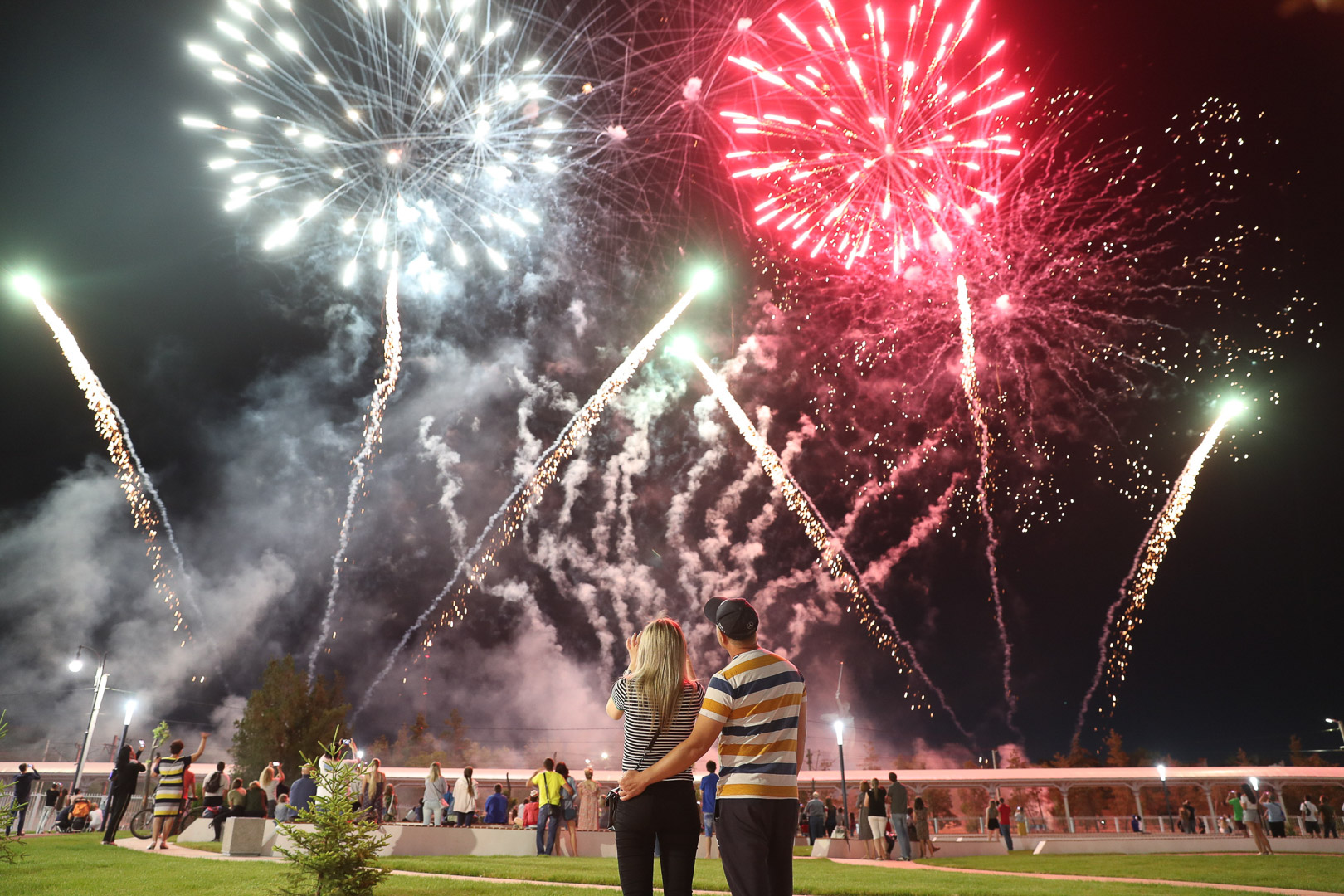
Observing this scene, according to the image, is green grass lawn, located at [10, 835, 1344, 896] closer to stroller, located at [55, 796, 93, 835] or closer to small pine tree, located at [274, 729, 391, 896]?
small pine tree, located at [274, 729, 391, 896]

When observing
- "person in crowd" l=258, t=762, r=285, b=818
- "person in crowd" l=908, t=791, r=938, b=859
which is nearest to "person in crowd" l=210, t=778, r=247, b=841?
"person in crowd" l=258, t=762, r=285, b=818

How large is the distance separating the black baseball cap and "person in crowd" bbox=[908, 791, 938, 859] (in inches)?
696

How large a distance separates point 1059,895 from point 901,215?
1809 cm

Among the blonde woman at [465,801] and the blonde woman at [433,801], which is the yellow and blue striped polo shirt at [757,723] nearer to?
the blonde woman at [465,801]

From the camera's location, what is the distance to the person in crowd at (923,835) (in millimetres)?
19797

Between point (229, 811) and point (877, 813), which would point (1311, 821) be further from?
point (229, 811)

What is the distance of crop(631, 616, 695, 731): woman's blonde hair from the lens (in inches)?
171

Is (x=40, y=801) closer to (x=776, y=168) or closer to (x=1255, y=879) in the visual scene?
(x=776, y=168)

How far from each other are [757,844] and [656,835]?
639 mm

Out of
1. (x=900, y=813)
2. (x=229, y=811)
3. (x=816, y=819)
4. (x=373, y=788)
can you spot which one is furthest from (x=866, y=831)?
(x=229, y=811)

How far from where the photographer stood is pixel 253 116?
21.5 m

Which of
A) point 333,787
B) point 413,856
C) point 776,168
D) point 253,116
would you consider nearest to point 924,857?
point 413,856

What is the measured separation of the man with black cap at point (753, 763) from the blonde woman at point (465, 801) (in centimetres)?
1498

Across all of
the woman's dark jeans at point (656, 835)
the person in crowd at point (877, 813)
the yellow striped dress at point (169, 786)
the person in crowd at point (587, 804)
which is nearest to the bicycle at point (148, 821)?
the yellow striped dress at point (169, 786)
